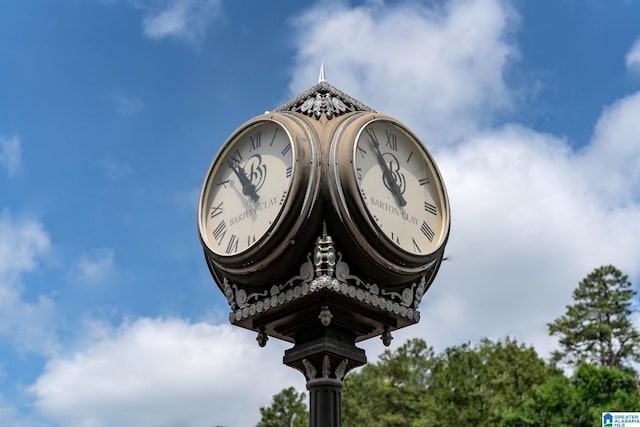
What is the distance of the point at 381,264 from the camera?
6711 millimetres

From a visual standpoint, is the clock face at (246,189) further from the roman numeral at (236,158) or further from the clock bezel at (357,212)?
the clock bezel at (357,212)

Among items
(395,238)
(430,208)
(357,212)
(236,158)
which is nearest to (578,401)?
(430,208)

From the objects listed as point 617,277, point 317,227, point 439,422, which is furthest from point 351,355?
point 617,277

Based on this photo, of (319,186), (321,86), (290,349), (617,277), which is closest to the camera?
(319,186)

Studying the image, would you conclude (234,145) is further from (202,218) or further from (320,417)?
(320,417)

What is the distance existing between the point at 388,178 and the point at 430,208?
64 centimetres

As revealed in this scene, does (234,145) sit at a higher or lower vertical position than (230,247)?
higher

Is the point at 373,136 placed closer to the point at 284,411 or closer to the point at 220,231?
the point at 220,231

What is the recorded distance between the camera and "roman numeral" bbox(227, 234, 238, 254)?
7.19 m

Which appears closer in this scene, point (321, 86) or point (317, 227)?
point (317, 227)

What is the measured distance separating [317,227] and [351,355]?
125cm

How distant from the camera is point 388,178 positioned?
23.9 feet

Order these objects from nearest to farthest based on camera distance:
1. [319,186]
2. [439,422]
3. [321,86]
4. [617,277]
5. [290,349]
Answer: [319,186]
[290,349]
[321,86]
[439,422]
[617,277]

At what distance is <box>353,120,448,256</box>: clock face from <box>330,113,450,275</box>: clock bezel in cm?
4
